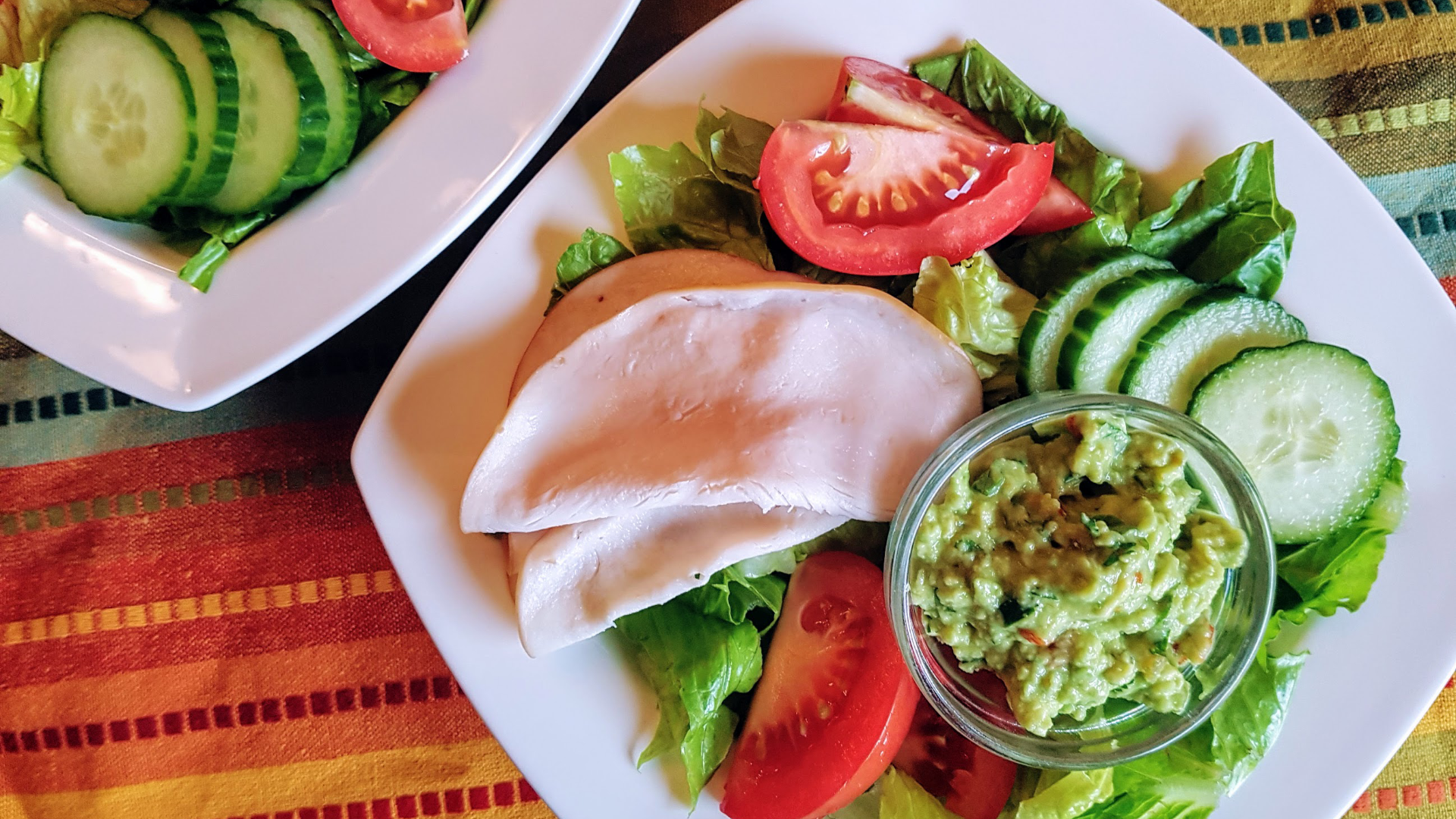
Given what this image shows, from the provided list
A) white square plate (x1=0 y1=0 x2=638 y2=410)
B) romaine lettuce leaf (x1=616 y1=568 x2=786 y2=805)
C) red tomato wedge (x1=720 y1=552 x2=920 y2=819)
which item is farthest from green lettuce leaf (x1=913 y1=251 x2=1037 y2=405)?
white square plate (x1=0 y1=0 x2=638 y2=410)

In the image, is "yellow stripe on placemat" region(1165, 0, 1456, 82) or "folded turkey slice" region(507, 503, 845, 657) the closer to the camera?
"folded turkey slice" region(507, 503, 845, 657)

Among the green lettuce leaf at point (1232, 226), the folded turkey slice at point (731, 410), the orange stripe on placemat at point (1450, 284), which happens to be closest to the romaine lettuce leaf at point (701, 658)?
the folded turkey slice at point (731, 410)

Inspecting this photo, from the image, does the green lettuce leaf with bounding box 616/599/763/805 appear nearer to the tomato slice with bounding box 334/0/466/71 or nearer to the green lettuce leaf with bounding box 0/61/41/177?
the tomato slice with bounding box 334/0/466/71

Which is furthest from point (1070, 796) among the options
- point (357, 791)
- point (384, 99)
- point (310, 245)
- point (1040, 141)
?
point (384, 99)

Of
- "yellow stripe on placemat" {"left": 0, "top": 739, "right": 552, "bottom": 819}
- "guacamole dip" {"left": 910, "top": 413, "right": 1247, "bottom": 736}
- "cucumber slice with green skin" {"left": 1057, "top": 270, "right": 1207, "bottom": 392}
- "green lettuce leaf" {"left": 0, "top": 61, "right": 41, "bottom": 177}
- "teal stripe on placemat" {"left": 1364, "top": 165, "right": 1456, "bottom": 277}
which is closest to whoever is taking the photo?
"guacamole dip" {"left": 910, "top": 413, "right": 1247, "bottom": 736}

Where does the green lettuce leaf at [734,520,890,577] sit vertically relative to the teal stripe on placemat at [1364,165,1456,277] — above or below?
below

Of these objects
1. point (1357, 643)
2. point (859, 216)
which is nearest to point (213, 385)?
point (859, 216)
